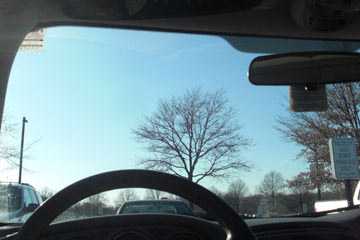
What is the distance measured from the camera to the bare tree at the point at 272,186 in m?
2.41

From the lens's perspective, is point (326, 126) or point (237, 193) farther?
point (326, 126)

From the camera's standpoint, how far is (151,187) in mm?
1379

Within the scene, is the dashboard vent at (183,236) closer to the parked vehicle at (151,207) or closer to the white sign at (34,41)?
the parked vehicle at (151,207)

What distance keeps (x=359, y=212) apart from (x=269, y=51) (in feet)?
3.63

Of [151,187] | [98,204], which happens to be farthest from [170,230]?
[151,187]

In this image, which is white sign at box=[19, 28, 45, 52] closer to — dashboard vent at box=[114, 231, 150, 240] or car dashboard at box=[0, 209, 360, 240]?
car dashboard at box=[0, 209, 360, 240]

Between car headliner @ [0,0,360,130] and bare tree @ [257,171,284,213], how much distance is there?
78cm

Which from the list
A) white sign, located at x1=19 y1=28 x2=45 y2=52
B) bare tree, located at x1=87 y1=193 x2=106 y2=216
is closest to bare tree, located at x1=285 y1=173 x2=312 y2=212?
bare tree, located at x1=87 y1=193 x2=106 y2=216

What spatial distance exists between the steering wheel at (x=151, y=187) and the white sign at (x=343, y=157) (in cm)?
154

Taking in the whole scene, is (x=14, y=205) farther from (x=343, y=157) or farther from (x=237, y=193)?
(x=343, y=157)

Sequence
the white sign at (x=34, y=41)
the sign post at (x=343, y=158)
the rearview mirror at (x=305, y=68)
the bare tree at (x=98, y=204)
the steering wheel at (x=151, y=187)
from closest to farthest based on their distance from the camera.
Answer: the steering wheel at (x=151, y=187) → the bare tree at (x=98, y=204) → the white sign at (x=34, y=41) → the rearview mirror at (x=305, y=68) → the sign post at (x=343, y=158)

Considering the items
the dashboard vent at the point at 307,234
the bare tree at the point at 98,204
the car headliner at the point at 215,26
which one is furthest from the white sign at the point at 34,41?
the dashboard vent at the point at 307,234

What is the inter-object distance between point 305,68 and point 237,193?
0.86 meters

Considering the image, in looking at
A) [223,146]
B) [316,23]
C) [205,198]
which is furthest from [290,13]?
[205,198]
